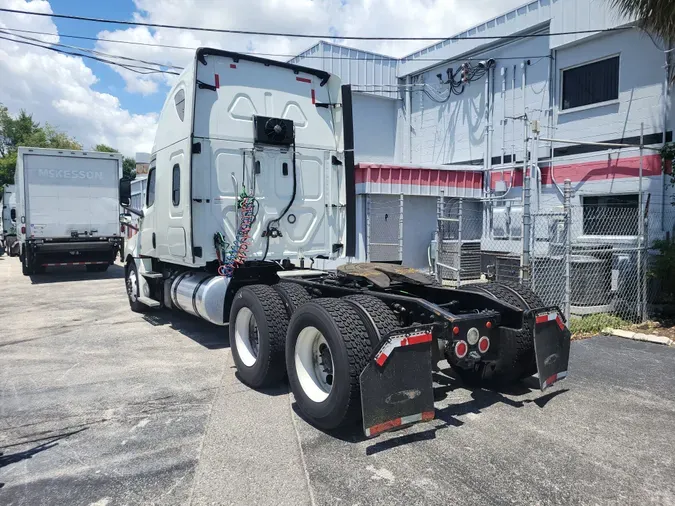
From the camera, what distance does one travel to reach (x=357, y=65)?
19.4m

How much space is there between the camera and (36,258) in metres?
15.4

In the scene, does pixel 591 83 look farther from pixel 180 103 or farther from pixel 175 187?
pixel 175 187

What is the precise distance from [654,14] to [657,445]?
7.40 m

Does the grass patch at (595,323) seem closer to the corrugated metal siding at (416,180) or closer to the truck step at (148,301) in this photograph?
the truck step at (148,301)

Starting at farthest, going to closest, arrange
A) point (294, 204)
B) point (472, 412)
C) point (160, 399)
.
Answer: point (294, 204), point (160, 399), point (472, 412)

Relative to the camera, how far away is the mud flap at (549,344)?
15.1 feet

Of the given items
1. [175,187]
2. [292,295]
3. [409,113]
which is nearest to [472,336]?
[292,295]

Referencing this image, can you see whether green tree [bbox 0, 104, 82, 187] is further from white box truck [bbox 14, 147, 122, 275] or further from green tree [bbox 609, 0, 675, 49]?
green tree [bbox 609, 0, 675, 49]

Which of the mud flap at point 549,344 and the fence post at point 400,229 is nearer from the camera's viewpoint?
the mud flap at point 549,344

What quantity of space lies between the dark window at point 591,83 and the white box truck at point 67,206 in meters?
13.1

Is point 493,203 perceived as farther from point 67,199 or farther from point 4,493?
point 4,493

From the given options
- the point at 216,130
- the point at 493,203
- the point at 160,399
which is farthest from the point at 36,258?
the point at 493,203

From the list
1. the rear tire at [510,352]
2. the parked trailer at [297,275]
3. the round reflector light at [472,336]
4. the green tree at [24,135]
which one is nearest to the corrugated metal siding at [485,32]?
the parked trailer at [297,275]

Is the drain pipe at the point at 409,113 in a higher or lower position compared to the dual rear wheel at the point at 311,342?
higher
